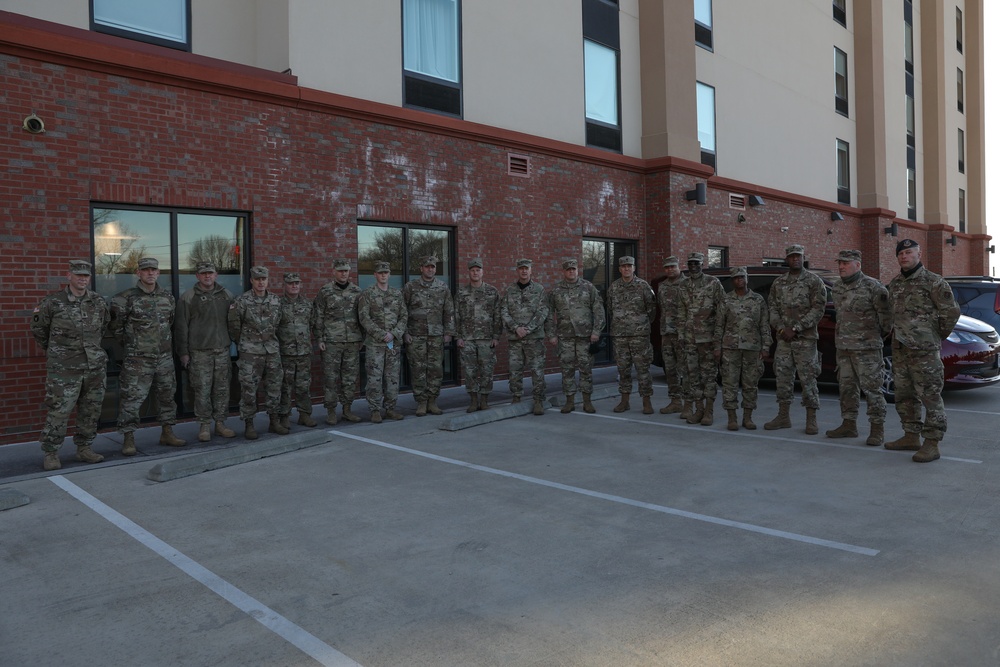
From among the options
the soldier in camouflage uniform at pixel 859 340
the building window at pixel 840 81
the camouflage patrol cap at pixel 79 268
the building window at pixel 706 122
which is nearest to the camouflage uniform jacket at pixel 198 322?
the camouflage patrol cap at pixel 79 268

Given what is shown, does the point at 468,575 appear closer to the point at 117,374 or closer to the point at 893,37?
the point at 117,374

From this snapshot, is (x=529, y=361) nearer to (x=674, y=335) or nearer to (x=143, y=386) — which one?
(x=674, y=335)

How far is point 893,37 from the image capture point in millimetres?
27844

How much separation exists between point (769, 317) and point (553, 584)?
569 cm

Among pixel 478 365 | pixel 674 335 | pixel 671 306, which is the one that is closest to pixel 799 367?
pixel 674 335

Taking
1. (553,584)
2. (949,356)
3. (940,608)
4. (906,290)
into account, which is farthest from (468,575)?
(949,356)

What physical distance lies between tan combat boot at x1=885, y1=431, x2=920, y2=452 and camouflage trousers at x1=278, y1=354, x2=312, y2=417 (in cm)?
663

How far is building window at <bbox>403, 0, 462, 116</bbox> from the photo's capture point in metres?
11.5

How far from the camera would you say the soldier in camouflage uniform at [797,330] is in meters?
8.24

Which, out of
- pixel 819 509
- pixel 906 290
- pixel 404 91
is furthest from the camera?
pixel 404 91

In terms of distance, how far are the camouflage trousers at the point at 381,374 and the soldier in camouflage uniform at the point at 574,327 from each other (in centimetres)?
220

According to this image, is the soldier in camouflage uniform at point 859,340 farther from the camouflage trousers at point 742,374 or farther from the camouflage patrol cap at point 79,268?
the camouflage patrol cap at point 79,268

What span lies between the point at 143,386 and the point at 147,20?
4902 mm

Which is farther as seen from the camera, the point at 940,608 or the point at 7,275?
the point at 7,275
